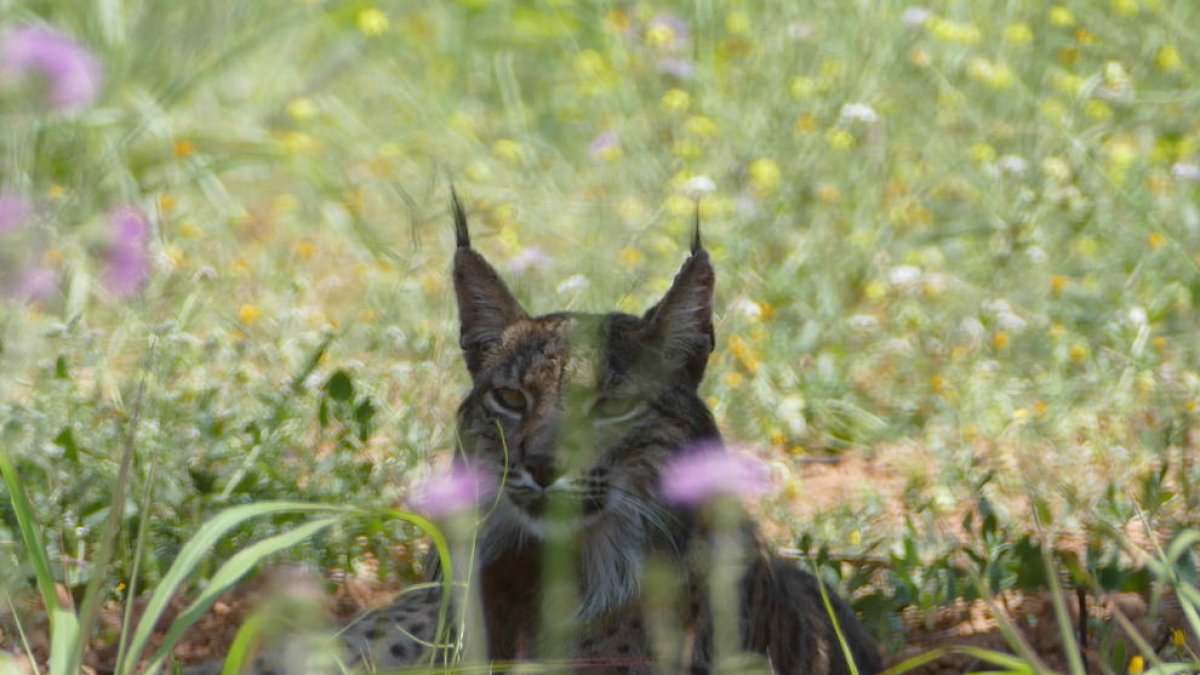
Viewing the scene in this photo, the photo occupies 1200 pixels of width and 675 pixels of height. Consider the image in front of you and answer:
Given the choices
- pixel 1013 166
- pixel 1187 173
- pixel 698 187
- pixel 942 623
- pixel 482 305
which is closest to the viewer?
pixel 482 305

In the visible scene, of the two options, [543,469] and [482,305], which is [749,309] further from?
[543,469]

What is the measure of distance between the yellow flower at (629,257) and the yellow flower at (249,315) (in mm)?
1315

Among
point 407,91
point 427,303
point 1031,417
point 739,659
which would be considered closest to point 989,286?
point 1031,417

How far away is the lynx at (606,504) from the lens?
160 inches

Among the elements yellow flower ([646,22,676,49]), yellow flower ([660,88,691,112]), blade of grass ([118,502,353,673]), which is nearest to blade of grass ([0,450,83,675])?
blade of grass ([118,502,353,673])

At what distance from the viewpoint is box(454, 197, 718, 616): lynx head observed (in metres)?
Result: 4.07

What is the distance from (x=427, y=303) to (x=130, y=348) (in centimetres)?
119

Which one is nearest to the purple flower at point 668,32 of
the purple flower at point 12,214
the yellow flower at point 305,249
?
the yellow flower at point 305,249

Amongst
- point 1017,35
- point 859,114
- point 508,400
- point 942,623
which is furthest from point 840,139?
point 508,400

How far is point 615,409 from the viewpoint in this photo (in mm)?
4211

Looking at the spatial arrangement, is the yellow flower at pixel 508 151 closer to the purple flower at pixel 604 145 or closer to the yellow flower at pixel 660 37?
the purple flower at pixel 604 145

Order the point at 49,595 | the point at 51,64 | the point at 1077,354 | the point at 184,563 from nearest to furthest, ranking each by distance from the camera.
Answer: the point at 184,563
the point at 49,595
the point at 51,64
the point at 1077,354

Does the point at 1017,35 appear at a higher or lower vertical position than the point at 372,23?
lower

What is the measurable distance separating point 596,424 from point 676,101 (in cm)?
413
